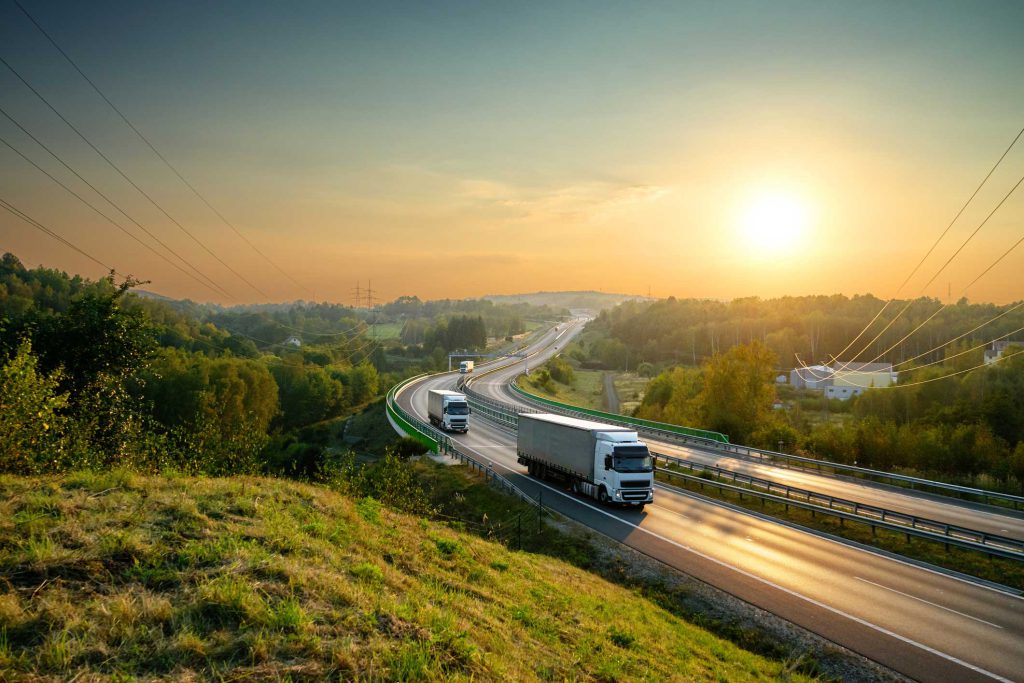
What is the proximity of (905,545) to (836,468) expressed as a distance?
20.2 m

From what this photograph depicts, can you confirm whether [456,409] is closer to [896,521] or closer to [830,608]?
[896,521]

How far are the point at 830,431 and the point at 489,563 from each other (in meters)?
48.8

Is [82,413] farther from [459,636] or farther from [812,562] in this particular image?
[812,562]

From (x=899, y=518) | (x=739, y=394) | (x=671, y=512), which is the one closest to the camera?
(x=899, y=518)

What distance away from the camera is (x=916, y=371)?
285 ft

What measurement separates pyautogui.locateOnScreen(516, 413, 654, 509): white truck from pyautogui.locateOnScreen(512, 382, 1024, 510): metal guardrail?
19.1m

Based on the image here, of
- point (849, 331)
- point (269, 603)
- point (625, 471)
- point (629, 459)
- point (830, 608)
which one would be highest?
point (849, 331)

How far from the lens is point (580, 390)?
145 metres

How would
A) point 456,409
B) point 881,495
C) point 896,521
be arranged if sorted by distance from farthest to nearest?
point 456,409
point 881,495
point 896,521

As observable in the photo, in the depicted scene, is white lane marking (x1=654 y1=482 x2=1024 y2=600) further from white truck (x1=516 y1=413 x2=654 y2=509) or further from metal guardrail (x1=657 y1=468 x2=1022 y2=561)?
white truck (x1=516 y1=413 x2=654 y2=509)

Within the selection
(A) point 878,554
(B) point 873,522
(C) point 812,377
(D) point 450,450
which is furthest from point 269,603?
(C) point 812,377

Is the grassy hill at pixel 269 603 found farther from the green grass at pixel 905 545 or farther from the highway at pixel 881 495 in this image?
the highway at pixel 881 495

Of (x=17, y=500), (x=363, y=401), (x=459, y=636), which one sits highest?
(x=17, y=500)

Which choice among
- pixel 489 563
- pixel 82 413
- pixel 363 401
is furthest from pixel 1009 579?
pixel 363 401
